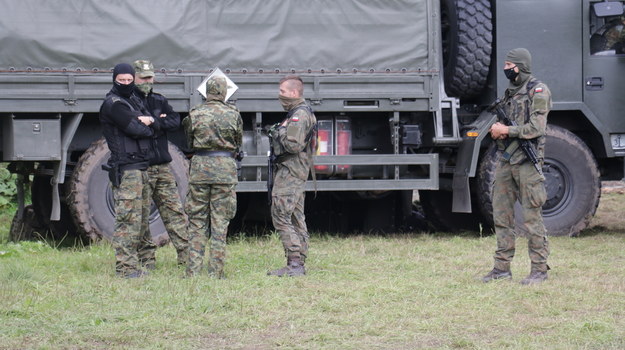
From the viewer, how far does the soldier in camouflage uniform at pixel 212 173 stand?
7621 mm

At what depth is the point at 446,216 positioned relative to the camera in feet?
38.9

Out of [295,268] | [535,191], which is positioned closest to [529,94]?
[535,191]

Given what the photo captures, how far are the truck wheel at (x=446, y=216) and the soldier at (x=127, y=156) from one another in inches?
193

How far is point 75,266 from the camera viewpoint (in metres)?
8.33

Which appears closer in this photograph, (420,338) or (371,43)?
(420,338)

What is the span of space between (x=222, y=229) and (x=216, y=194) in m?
0.28

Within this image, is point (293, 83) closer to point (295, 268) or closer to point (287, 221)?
point (287, 221)

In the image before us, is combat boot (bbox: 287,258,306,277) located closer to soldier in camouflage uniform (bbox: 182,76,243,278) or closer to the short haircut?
soldier in camouflage uniform (bbox: 182,76,243,278)

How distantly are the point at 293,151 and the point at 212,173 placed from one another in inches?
26.9

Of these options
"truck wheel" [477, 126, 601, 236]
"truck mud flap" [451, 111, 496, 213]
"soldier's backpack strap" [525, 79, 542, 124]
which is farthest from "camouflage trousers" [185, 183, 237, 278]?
"truck wheel" [477, 126, 601, 236]

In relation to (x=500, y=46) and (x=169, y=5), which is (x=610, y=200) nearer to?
(x=500, y=46)

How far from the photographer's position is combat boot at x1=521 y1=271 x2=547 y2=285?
7.48 meters

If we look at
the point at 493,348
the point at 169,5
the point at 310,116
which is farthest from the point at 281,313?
the point at 169,5

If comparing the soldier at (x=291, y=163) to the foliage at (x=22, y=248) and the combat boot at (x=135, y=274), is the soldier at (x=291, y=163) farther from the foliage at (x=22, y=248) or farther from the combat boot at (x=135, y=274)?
the foliage at (x=22, y=248)
